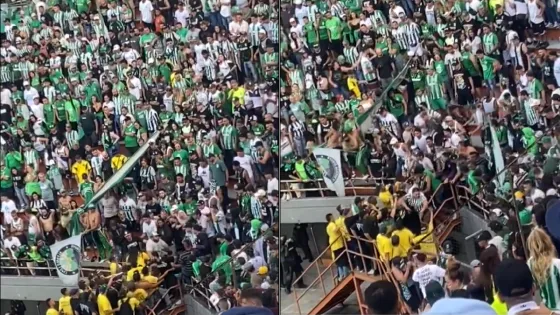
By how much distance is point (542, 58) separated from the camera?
4977 millimetres

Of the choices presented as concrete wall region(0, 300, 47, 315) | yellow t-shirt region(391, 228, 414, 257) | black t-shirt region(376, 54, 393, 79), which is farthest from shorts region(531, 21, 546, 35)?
concrete wall region(0, 300, 47, 315)

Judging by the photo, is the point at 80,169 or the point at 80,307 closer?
the point at 80,307

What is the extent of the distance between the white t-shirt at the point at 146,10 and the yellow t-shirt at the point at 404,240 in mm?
2242

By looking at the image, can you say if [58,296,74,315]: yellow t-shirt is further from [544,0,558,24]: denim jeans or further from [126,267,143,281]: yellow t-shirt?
[544,0,558,24]: denim jeans

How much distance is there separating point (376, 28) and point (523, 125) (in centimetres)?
108

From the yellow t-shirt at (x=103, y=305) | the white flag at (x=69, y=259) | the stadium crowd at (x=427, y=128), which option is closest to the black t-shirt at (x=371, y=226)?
the stadium crowd at (x=427, y=128)

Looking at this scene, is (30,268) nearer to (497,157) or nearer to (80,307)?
(80,307)

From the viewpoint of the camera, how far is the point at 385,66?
539 cm

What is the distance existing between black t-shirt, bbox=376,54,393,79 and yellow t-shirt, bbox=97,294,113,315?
Answer: 2148 mm

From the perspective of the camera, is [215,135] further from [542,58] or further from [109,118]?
[542,58]

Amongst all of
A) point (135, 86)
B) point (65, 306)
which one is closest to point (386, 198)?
point (135, 86)

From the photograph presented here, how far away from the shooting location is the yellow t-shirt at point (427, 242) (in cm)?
489

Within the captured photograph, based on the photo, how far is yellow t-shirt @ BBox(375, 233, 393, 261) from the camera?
5008mm

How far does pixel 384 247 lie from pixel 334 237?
0.33 metres
